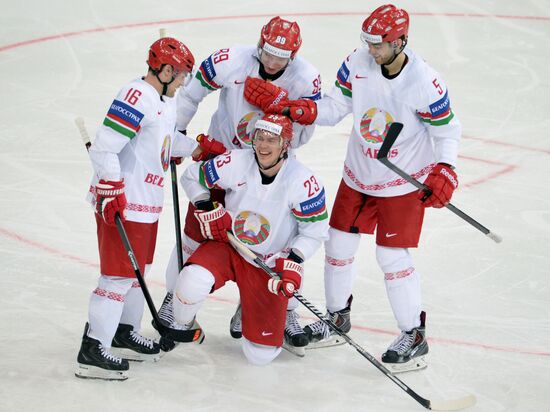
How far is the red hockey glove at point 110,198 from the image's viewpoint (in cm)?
344

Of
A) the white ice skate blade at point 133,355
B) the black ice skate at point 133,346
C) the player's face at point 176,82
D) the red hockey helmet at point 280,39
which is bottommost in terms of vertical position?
the white ice skate blade at point 133,355

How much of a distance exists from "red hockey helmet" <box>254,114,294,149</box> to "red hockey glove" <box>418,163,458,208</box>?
550 millimetres

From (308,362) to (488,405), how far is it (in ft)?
2.40

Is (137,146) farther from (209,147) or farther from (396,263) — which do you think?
(396,263)

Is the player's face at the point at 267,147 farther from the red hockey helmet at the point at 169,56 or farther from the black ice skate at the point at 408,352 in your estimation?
the black ice skate at the point at 408,352

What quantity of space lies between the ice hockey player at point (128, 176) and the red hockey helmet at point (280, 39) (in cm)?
33

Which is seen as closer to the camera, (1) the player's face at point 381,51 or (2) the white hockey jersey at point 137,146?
(2) the white hockey jersey at point 137,146

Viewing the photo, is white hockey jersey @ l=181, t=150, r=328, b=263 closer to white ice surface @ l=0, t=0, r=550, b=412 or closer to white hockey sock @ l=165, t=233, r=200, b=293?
white hockey sock @ l=165, t=233, r=200, b=293

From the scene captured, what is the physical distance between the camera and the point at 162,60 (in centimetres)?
354

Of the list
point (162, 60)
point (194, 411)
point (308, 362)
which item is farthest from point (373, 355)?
point (162, 60)

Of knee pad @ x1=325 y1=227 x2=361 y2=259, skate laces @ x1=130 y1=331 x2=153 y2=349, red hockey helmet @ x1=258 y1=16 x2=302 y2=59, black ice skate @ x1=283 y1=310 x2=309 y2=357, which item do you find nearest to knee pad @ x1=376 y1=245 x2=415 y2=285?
knee pad @ x1=325 y1=227 x2=361 y2=259

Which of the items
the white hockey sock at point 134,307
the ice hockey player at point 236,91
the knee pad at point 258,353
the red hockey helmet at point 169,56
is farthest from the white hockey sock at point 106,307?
the red hockey helmet at point 169,56

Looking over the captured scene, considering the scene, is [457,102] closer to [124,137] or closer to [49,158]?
[49,158]

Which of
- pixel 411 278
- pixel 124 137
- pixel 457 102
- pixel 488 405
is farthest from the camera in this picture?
pixel 457 102
